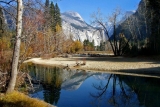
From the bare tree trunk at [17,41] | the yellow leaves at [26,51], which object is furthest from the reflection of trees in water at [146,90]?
the bare tree trunk at [17,41]

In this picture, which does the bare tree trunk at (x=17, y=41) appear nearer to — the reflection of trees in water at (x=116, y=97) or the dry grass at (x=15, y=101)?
the dry grass at (x=15, y=101)

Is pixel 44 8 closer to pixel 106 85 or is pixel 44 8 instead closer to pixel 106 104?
pixel 106 104

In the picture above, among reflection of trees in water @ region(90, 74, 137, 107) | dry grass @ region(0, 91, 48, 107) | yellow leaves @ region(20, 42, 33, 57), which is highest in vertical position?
yellow leaves @ region(20, 42, 33, 57)

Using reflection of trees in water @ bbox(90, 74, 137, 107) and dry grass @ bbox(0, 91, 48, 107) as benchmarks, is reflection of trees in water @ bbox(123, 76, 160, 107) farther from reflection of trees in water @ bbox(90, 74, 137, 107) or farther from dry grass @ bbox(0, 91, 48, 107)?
dry grass @ bbox(0, 91, 48, 107)

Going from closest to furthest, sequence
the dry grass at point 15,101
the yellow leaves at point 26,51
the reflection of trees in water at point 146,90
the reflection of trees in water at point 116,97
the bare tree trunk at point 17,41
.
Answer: the dry grass at point 15,101
the bare tree trunk at point 17,41
the yellow leaves at point 26,51
the reflection of trees in water at point 116,97
the reflection of trees in water at point 146,90

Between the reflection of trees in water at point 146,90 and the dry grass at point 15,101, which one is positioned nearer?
the dry grass at point 15,101

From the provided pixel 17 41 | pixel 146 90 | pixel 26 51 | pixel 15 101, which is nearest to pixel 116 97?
pixel 146 90

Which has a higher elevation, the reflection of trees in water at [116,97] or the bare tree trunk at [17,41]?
the bare tree trunk at [17,41]

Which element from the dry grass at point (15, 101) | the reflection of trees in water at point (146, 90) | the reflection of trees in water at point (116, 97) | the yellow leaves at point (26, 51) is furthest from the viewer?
the reflection of trees in water at point (146, 90)

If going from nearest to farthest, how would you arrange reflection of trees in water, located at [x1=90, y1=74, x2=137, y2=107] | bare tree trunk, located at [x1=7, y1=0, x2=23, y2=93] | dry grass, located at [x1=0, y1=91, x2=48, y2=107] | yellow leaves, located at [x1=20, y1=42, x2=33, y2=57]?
dry grass, located at [x1=0, y1=91, x2=48, y2=107], bare tree trunk, located at [x1=7, y1=0, x2=23, y2=93], yellow leaves, located at [x1=20, y1=42, x2=33, y2=57], reflection of trees in water, located at [x1=90, y1=74, x2=137, y2=107]

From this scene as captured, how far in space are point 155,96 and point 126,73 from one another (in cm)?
916

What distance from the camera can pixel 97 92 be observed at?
1384 cm

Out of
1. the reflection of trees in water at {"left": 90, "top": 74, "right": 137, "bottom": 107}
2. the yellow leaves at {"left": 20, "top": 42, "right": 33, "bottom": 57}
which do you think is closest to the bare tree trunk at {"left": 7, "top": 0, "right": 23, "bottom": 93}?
the yellow leaves at {"left": 20, "top": 42, "right": 33, "bottom": 57}

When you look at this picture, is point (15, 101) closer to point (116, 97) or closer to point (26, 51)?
point (26, 51)
